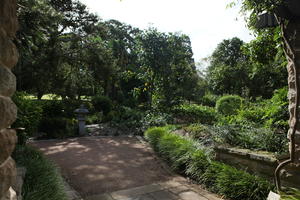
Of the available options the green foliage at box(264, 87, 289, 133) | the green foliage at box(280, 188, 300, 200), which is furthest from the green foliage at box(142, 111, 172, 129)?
the green foliage at box(280, 188, 300, 200)

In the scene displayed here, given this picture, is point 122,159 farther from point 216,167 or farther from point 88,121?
point 88,121

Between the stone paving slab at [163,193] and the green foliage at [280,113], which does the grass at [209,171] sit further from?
the green foliage at [280,113]

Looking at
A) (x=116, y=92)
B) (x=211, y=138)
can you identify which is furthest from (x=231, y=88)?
(x=211, y=138)

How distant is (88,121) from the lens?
905 centimetres

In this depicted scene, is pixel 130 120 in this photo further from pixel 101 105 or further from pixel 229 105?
pixel 229 105

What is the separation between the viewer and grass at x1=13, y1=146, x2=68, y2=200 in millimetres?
2162

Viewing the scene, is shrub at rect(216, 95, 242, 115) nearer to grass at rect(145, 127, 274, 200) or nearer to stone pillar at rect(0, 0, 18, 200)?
grass at rect(145, 127, 274, 200)

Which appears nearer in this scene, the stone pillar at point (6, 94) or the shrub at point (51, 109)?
the stone pillar at point (6, 94)

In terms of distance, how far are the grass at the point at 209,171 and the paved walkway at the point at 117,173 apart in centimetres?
19

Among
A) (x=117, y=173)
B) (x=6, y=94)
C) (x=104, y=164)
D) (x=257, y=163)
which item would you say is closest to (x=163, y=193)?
(x=117, y=173)

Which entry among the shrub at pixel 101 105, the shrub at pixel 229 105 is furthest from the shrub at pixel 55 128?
the shrub at pixel 229 105

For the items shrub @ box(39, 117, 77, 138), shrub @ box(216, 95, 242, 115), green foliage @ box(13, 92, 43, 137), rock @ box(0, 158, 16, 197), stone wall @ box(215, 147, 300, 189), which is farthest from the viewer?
shrub @ box(216, 95, 242, 115)

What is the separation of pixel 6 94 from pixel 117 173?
302 centimetres

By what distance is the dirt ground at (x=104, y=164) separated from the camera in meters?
3.28
